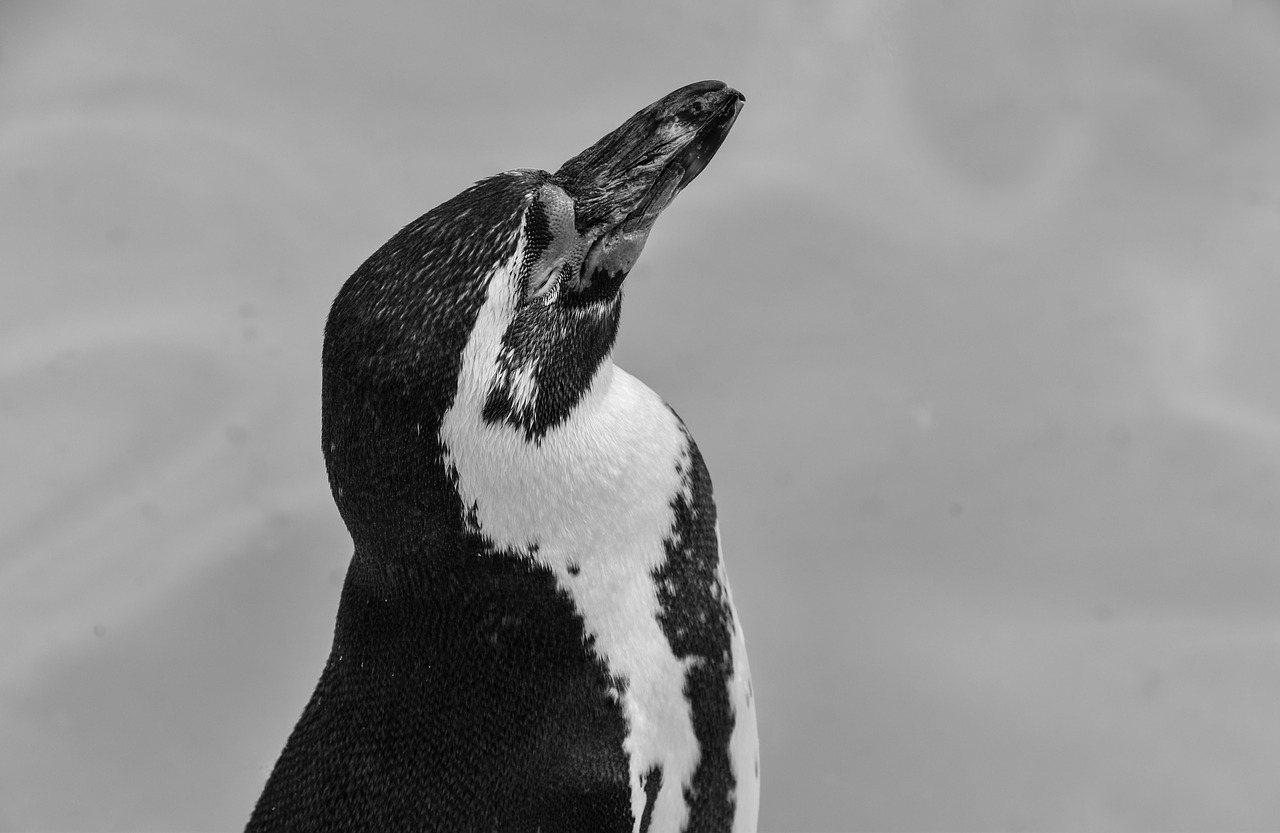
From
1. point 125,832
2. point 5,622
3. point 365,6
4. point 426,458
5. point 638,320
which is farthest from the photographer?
point 365,6

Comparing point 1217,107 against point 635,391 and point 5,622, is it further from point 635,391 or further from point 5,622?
point 5,622

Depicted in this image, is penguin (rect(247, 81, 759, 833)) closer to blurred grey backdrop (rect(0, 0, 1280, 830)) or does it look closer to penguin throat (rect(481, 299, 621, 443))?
penguin throat (rect(481, 299, 621, 443))

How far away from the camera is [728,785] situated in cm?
116

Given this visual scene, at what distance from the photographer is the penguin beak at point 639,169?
1.03 metres

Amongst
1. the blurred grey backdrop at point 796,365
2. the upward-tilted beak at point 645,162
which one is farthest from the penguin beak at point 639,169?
the blurred grey backdrop at point 796,365

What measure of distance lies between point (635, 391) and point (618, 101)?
1112 millimetres

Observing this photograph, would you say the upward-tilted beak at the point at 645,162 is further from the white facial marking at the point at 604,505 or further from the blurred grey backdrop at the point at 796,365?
the blurred grey backdrop at the point at 796,365

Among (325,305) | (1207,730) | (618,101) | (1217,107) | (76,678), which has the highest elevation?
(1217,107)

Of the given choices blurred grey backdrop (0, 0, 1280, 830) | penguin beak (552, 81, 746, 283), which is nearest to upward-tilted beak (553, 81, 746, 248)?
penguin beak (552, 81, 746, 283)

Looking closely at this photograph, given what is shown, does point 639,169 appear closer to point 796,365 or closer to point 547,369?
point 547,369

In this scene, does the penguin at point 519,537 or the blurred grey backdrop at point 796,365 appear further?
the blurred grey backdrop at point 796,365

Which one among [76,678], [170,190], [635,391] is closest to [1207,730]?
[635,391]

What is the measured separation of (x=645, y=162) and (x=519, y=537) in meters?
0.27

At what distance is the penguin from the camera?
3.14 ft
